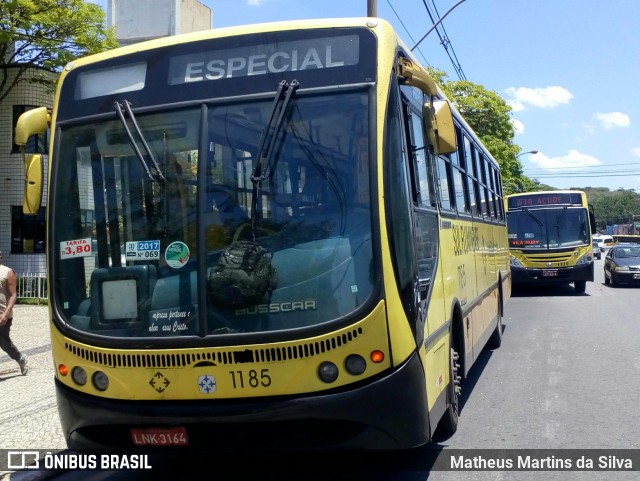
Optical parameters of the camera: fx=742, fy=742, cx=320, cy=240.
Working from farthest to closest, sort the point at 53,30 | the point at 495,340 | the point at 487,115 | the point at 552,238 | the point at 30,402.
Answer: the point at 487,115 → the point at 552,238 → the point at 53,30 → the point at 495,340 → the point at 30,402

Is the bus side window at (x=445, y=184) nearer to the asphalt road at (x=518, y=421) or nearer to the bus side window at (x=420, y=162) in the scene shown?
the bus side window at (x=420, y=162)

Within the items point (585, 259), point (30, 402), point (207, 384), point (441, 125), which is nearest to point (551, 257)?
point (585, 259)

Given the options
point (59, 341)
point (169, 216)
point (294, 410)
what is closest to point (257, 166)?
point (169, 216)

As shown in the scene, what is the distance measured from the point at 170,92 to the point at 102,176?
2.46ft

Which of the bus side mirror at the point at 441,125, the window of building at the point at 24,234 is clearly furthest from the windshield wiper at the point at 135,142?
the window of building at the point at 24,234

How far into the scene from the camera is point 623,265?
1021 inches

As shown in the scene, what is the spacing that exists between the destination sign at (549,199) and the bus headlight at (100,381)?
18.8m

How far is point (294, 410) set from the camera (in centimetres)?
445

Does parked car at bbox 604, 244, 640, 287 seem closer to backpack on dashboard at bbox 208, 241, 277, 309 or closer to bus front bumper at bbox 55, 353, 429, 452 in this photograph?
bus front bumper at bbox 55, 353, 429, 452

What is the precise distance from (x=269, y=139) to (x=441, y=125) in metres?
1.44

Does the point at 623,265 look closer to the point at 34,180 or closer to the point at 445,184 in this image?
the point at 445,184

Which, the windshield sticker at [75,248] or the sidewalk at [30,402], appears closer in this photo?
the windshield sticker at [75,248]

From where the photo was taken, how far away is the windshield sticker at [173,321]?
15.2 feet

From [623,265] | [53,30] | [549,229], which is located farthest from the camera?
[623,265]
